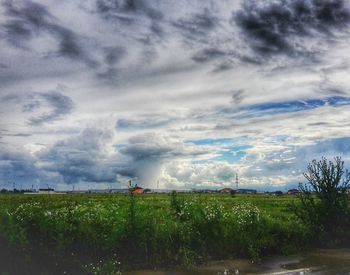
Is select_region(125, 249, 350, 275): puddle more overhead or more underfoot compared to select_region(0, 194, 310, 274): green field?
more underfoot

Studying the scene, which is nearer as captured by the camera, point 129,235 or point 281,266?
point 129,235

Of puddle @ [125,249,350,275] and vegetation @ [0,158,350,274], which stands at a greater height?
vegetation @ [0,158,350,274]

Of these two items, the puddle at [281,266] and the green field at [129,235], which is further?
the puddle at [281,266]

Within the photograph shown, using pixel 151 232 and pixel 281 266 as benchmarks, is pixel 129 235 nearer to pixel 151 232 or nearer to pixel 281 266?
pixel 151 232

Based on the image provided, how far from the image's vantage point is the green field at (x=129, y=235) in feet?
42.2

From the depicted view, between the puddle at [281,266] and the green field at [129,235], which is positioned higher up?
the green field at [129,235]

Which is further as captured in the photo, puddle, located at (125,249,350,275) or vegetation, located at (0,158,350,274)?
puddle, located at (125,249,350,275)

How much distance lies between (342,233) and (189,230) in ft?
26.2

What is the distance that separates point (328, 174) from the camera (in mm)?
19812

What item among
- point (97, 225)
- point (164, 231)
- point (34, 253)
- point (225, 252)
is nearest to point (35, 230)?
point (34, 253)

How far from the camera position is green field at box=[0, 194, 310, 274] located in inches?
507

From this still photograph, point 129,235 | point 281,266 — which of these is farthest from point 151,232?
point 281,266

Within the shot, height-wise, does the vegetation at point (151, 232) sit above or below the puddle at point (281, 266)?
above

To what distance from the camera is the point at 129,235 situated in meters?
14.3
